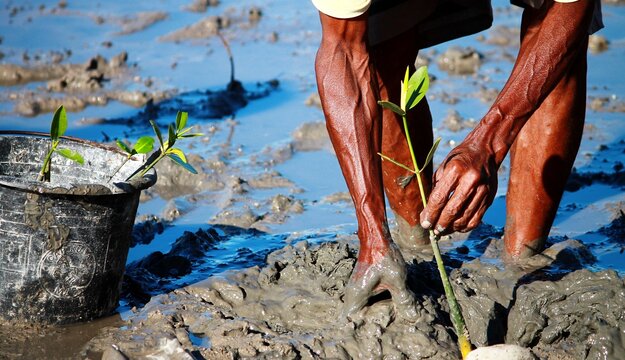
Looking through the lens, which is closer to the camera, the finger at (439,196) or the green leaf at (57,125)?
the finger at (439,196)

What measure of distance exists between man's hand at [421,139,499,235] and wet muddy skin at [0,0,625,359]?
0.41 meters

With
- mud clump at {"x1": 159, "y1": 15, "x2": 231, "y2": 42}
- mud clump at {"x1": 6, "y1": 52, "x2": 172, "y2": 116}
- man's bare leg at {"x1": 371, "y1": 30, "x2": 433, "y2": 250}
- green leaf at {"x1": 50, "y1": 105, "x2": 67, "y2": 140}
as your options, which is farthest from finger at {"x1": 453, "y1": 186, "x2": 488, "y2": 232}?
mud clump at {"x1": 159, "y1": 15, "x2": 231, "y2": 42}

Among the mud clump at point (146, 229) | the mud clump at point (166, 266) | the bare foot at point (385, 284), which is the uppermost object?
the bare foot at point (385, 284)

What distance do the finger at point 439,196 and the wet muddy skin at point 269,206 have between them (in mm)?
426

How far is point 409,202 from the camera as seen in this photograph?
411cm

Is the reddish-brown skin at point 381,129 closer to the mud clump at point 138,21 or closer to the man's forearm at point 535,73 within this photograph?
the man's forearm at point 535,73

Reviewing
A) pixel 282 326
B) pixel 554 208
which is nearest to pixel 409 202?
pixel 554 208

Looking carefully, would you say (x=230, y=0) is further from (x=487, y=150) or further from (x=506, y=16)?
(x=487, y=150)

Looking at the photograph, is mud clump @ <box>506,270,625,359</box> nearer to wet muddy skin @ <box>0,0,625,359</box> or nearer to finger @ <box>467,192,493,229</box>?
wet muddy skin @ <box>0,0,625,359</box>

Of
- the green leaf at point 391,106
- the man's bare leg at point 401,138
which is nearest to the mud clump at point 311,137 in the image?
the man's bare leg at point 401,138

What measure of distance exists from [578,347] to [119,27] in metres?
6.66

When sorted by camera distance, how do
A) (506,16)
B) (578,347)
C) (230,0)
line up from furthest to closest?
(230,0) < (506,16) < (578,347)

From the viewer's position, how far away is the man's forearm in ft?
10.1

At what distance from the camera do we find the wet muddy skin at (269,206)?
3.31 metres
